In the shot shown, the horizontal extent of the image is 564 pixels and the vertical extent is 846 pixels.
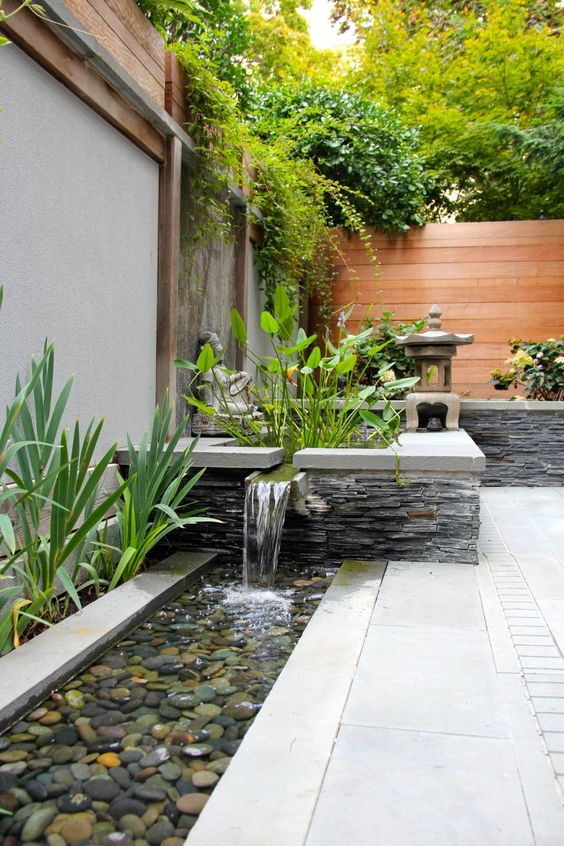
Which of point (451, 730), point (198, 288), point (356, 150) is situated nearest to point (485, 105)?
point (356, 150)

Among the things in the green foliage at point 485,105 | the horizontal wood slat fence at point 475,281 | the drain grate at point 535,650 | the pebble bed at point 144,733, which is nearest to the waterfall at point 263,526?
the pebble bed at point 144,733

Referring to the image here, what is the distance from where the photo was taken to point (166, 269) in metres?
3.47

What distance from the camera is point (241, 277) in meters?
5.04

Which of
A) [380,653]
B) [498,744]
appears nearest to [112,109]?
[380,653]

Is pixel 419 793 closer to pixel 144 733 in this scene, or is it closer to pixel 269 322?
pixel 144 733

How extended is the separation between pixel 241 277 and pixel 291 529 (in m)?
2.63

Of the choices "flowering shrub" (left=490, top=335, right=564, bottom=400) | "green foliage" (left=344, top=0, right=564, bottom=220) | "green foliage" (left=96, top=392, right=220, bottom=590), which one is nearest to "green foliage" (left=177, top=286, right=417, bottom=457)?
"green foliage" (left=96, top=392, right=220, bottom=590)

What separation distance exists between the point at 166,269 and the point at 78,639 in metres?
2.15

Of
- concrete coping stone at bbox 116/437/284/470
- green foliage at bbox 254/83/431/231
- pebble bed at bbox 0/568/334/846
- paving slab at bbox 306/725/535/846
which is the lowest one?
pebble bed at bbox 0/568/334/846

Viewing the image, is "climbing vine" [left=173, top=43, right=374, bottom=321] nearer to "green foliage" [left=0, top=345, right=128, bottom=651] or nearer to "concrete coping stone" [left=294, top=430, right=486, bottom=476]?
"concrete coping stone" [left=294, top=430, right=486, bottom=476]

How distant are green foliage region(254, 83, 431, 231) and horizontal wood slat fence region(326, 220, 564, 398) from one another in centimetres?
28

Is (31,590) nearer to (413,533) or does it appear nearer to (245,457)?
(245,457)

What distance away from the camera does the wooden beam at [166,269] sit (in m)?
3.47

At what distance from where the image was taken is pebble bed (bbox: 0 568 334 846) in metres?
1.14
